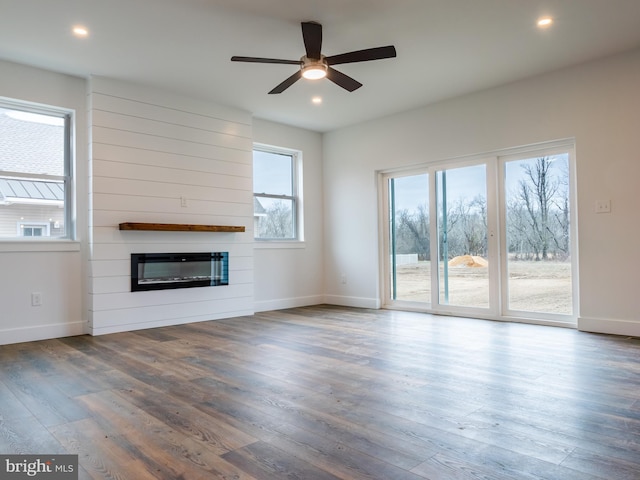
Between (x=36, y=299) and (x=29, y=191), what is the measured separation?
41.8 inches

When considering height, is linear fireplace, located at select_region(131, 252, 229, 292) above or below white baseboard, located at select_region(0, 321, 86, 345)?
above

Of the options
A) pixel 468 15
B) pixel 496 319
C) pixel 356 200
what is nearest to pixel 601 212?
pixel 496 319

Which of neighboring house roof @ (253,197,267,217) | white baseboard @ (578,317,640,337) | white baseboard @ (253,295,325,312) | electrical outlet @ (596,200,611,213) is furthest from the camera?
neighboring house roof @ (253,197,267,217)

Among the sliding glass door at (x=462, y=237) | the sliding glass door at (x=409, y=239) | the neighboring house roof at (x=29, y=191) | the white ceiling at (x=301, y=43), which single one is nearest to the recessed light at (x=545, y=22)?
the white ceiling at (x=301, y=43)

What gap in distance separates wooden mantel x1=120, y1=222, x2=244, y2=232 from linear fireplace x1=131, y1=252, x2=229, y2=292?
12.4 inches

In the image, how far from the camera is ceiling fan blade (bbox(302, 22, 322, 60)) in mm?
3287

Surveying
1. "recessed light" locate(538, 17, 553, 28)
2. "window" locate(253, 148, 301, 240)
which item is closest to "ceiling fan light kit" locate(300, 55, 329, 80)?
"recessed light" locate(538, 17, 553, 28)

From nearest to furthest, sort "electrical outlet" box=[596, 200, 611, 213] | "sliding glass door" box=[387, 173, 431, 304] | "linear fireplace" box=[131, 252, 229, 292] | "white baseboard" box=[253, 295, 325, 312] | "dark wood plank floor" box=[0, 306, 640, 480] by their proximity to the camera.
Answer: "dark wood plank floor" box=[0, 306, 640, 480] → "electrical outlet" box=[596, 200, 611, 213] → "linear fireplace" box=[131, 252, 229, 292] → "sliding glass door" box=[387, 173, 431, 304] → "white baseboard" box=[253, 295, 325, 312]

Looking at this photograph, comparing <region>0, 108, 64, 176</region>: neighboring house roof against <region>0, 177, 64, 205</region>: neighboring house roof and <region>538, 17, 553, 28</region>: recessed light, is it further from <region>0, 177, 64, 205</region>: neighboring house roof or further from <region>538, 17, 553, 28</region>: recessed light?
<region>538, 17, 553, 28</region>: recessed light

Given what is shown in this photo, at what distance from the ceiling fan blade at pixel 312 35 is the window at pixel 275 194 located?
290 cm

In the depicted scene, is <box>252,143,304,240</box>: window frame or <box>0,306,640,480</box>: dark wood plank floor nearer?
<box>0,306,640,480</box>: dark wood plank floor

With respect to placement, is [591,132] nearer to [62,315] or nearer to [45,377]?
[45,377]

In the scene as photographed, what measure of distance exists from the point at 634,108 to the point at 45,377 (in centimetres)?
530

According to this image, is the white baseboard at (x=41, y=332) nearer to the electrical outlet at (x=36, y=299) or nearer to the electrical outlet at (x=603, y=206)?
the electrical outlet at (x=36, y=299)
